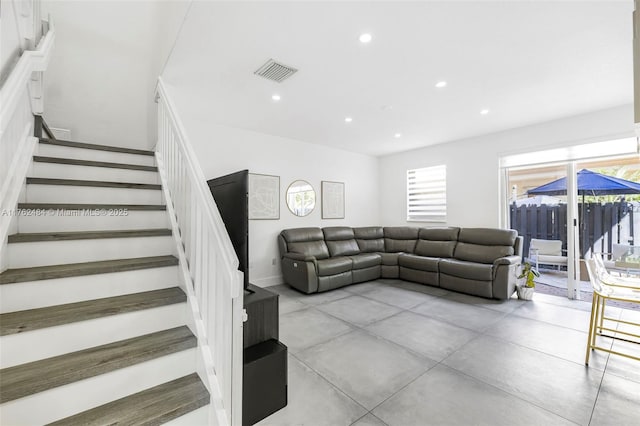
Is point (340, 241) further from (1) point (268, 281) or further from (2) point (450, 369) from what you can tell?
(2) point (450, 369)

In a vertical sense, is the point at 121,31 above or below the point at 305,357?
above

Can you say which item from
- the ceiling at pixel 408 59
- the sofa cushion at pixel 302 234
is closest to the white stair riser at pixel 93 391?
the ceiling at pixel 408 59

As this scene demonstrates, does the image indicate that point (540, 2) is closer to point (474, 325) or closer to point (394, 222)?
point (474, 325)

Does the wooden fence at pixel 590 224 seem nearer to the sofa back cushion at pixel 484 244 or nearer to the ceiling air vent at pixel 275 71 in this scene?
the sofa back cushion at pixel 484 244

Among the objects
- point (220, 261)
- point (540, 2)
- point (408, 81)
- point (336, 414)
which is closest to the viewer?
point (220, 261)

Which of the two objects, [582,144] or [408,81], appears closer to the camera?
[408,81]

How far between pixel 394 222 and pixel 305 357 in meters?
4.57

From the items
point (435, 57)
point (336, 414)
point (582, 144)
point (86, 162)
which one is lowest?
Answer: point (336, 414)

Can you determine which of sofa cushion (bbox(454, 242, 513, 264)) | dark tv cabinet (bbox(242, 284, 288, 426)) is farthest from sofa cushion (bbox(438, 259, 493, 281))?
dark tv cabinet (bbox(242, 284, 288, 426))

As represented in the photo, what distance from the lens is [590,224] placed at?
403cm

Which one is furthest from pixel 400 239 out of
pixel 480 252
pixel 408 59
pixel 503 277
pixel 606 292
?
pixel 408 59

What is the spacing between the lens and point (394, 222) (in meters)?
6.34

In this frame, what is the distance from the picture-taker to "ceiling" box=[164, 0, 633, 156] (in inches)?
74.9

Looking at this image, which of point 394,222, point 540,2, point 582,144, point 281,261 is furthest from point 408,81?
point 394,222
